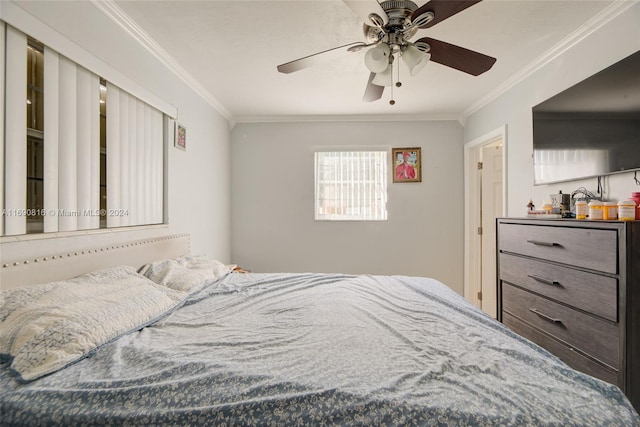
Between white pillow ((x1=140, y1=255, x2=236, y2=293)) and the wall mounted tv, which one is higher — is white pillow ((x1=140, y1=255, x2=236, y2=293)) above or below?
below

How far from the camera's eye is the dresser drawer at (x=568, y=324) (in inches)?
52.4

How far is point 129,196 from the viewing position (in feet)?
6.46

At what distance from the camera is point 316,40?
6.57ft

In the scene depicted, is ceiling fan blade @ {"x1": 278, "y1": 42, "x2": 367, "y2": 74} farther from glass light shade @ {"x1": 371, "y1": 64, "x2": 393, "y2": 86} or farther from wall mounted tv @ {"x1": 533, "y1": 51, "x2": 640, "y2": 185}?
wall mounted tv @ {"x1": 533, "y1": 51, "x2": 640, "y2": 185}

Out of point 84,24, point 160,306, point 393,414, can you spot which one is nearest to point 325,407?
point 393,414

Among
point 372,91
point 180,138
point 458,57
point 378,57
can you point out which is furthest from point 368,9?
point 180,138

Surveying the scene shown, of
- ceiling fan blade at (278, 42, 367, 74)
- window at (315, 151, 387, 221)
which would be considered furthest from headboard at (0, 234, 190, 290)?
window at (315, 151, 387, 221)

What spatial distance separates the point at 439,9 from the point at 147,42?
6.41 ft

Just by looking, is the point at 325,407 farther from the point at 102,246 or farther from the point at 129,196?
the point at 129,196

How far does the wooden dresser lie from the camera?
125 cm

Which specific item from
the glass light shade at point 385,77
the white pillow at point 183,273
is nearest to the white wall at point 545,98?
the glass light shade at point 385,77

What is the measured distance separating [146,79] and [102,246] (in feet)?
4.09

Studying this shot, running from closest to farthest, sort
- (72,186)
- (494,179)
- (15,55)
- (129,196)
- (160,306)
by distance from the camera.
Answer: (15,55) < (160,306) < (72,186) < (129,196) < (494,179)

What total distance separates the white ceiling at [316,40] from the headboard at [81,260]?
4.77ft
